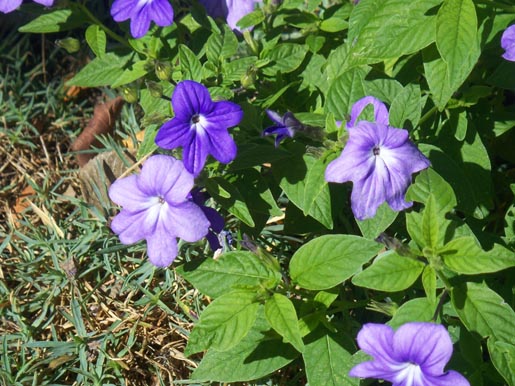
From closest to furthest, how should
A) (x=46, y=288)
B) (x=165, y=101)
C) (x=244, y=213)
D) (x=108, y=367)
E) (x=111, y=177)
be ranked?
1. (x=244, y=213)
2. (x=165, y=101)
3. (x=108, y=367)
4. (x=46, y=288)
5. (x=111, y=177)

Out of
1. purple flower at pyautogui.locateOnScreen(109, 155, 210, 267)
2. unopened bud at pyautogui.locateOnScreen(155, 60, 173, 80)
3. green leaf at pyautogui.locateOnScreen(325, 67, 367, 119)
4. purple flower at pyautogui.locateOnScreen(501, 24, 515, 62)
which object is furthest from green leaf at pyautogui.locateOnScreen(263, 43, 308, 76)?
purple flower at pyautogui.locateOnScreen(501, 24, 515, 62)

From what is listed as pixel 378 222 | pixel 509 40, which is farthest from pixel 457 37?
pixel 378 222

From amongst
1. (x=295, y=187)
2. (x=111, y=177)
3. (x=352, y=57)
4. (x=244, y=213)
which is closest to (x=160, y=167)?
(x=244, y=213)

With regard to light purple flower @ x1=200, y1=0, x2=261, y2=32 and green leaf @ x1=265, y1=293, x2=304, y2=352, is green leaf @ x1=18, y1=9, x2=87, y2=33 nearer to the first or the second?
light purple flower @ x1=200, y1=0, x2=261, y2=32

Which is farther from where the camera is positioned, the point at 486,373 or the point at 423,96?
the point at 423,96

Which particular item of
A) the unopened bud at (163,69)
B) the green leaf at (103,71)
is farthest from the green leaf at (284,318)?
the green leaf at (103,71)

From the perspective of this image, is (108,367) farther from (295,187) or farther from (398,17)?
(398,17)

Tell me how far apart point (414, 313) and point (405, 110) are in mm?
515

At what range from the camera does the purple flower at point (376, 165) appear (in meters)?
1.87

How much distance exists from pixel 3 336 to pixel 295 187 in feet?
3.66

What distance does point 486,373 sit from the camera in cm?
209

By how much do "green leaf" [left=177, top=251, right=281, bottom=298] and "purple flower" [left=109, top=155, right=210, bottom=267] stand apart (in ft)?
0.36

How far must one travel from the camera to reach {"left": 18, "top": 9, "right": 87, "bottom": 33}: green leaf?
2.59 metres

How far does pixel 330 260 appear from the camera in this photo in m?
2.04
